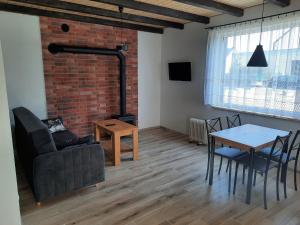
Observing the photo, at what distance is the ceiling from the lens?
3.09 meters

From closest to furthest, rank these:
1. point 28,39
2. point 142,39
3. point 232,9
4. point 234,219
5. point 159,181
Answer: point 234,219 < point 159,181 < point 232,9 < point 28,39 < point 142,39

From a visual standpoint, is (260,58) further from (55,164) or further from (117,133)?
(55,164)

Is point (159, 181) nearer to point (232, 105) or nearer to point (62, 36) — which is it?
point (232, 105)

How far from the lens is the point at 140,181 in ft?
9.61

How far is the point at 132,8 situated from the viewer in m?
3.23

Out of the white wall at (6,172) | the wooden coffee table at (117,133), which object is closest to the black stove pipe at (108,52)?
the wooden coffee table at (117,133)

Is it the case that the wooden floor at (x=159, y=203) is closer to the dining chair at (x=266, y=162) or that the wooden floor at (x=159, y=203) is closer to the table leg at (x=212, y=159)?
the table leg at (x=212, y=159)

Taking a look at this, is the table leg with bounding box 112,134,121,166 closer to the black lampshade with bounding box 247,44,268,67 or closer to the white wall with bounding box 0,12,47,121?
the white wall with bounding box 0,12,47,121

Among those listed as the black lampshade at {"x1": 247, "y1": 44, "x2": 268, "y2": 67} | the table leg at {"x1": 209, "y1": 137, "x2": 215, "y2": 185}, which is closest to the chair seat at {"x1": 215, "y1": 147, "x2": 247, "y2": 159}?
the table leg at {"x1": 209, "y1": 137, "x2": 215, "y2": 185}

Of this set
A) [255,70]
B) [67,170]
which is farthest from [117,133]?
[255,70]

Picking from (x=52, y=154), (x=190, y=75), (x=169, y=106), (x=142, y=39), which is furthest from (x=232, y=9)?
(x=52, y=154)

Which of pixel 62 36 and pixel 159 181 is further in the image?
pixel 62 36

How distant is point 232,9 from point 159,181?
2841 millimetres

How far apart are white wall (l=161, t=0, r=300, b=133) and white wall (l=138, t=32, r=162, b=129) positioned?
15 centimetres
